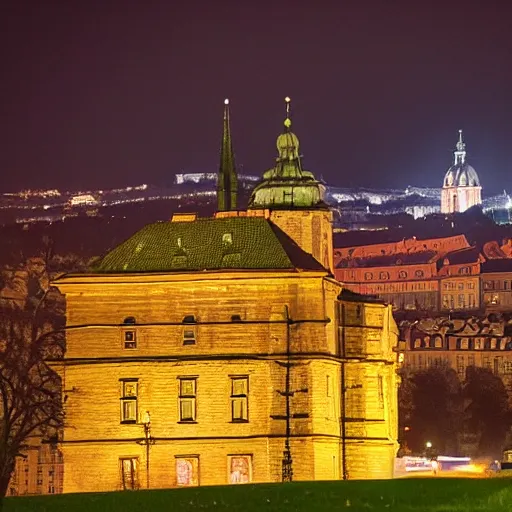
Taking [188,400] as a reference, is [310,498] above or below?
below

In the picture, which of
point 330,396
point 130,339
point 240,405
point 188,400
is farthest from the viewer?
point 130,339

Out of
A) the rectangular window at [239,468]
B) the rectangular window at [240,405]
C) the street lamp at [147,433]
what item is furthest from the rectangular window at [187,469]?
the rectangular window at [240,405]

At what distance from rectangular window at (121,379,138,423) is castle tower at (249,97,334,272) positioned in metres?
12.6

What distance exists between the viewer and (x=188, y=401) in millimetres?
98250

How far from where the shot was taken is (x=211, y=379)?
3873 inches

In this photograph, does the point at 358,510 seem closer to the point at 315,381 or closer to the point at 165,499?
the point at 165,499

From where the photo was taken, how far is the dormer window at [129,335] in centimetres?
10000

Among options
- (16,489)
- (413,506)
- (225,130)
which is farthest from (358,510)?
(16,489)

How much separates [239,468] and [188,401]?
341 cm

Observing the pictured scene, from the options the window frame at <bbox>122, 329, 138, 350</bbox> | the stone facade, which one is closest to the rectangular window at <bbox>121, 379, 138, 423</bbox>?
the stone facade

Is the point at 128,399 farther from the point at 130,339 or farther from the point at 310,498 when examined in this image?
the point at 310,498

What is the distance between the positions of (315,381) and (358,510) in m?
42.3

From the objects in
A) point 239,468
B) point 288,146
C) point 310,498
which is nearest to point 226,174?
point 288,146

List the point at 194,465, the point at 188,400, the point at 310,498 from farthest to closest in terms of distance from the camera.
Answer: the point at 188,400 < the point at 194,465 < the point at 310,498
